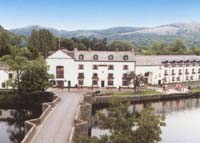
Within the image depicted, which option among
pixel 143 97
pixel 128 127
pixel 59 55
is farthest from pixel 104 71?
pixel 128 127

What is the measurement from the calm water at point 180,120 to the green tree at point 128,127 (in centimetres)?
2047

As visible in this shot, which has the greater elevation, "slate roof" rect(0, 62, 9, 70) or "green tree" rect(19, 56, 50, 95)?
"slate roof" rect(0, 62, 9, 70)

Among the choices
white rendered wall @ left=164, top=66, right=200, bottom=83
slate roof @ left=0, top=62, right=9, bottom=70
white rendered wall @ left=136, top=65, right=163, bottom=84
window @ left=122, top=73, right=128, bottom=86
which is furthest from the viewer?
white rendered wall @ left=164, top=66, right=200, bottom=83

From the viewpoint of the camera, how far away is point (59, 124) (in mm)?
46906

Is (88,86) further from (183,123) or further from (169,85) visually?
(183,123)

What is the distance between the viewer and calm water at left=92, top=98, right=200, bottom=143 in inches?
1952

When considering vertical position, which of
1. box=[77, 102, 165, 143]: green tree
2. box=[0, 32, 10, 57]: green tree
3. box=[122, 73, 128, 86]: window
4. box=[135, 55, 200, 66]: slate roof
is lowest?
box=[77, 102, 165, 143]: green tree

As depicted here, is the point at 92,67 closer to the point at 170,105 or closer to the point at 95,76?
the point at 95,76

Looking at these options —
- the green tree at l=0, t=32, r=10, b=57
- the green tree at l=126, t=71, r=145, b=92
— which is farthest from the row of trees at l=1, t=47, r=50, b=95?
the green tree at l=0, t=32, r=10, b=57

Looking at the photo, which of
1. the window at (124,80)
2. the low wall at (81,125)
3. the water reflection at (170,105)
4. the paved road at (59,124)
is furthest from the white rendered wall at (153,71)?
the low wall at (81,125)

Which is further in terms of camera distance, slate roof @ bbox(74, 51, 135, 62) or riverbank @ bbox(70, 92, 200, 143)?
slate roof @ bbox(74, 51, 135, 62)

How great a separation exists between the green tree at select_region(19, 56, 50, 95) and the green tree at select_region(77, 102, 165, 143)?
38534mm

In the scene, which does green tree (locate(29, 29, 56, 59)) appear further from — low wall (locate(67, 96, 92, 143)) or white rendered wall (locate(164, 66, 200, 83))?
low wall (locate(67, 96, 92, 143))

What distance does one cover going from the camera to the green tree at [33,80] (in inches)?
2601
